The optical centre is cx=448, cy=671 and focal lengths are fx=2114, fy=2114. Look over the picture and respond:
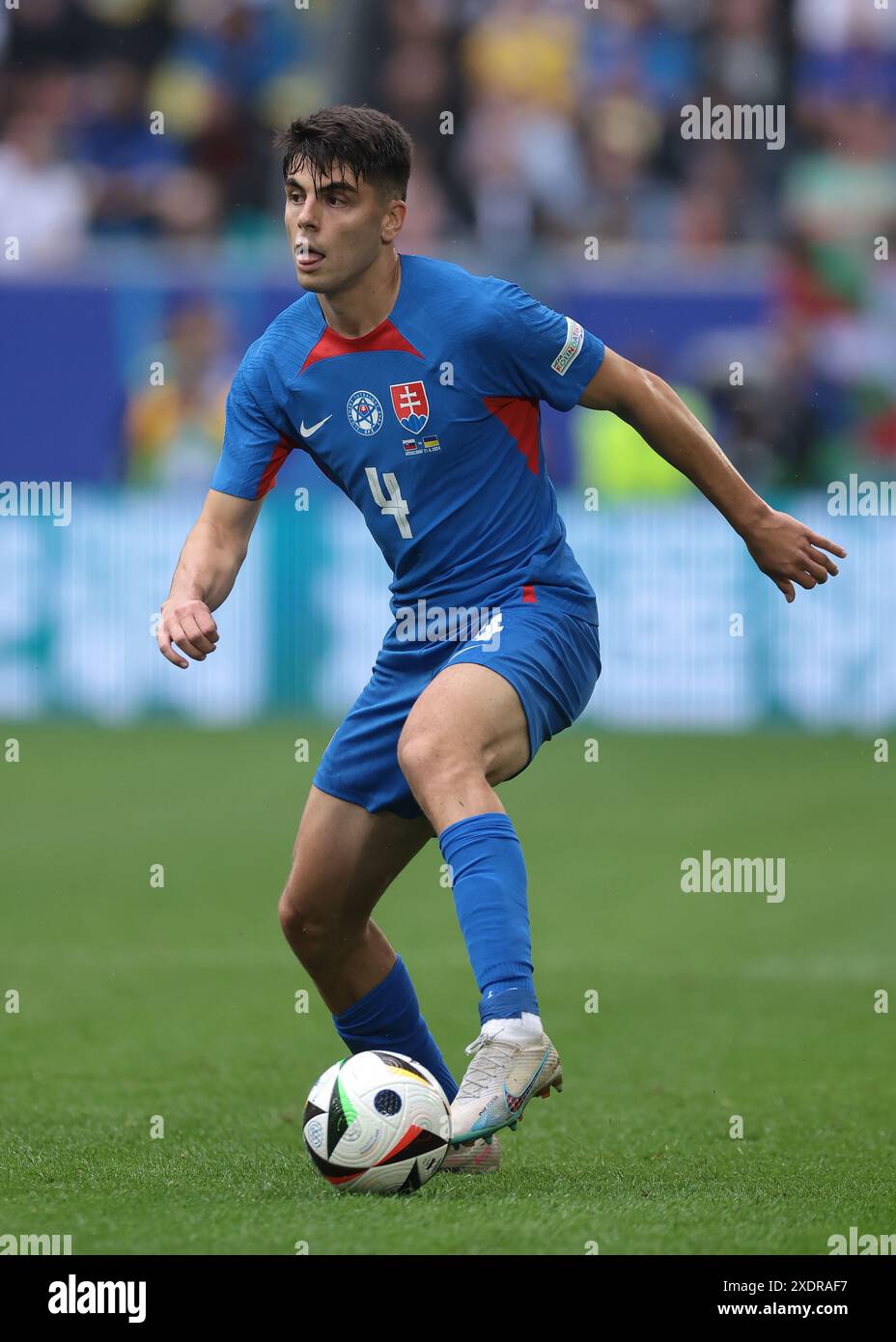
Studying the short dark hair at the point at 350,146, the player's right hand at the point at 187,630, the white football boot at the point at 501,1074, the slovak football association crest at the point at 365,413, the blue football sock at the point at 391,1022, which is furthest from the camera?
the blue football sock at the point at 391,1022

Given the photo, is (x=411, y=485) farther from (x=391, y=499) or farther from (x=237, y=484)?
(x=237, y=484)

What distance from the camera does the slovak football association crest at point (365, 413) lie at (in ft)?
15.6

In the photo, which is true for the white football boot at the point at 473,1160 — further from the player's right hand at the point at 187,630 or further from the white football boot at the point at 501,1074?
the player's right hand at the point at 187,630

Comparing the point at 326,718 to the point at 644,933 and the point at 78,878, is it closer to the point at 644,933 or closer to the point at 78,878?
the point at 78,878

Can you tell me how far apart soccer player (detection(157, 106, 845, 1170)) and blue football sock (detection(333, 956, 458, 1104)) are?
0.14 m

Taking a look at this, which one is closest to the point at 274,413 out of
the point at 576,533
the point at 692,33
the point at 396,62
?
the point at 576,533

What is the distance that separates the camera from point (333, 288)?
471cm

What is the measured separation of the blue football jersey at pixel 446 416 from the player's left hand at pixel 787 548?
42 cm

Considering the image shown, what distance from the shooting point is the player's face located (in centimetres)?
465

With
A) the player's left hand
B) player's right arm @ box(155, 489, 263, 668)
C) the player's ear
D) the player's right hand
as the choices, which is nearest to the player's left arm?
the player's left hand

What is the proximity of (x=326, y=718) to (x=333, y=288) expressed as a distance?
9736 millimetres

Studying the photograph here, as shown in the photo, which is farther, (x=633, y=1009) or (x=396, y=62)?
(x=396, y=62)

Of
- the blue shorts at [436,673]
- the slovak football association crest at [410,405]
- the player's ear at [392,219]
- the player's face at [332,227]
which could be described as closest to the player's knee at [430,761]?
the blue shorts at [436,673]

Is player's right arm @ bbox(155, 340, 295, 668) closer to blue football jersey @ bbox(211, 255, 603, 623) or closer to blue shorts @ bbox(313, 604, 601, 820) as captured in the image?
blue football jersey @ bbox(211, 255, 603, 623)
